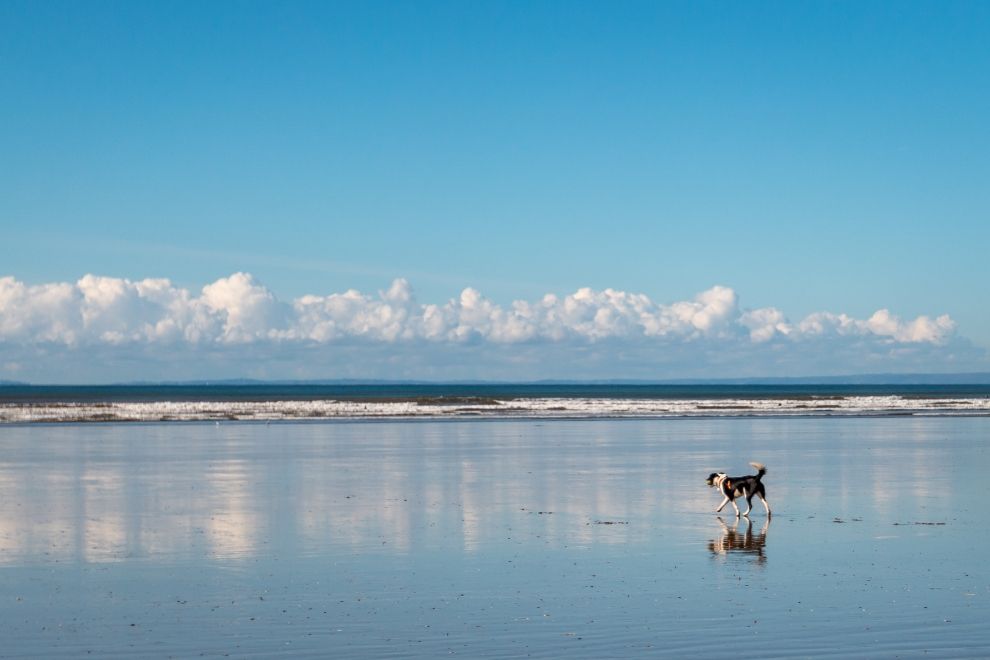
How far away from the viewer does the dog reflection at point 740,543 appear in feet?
56.1

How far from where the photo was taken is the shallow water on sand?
11.8m

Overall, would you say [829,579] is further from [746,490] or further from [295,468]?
[295,468]

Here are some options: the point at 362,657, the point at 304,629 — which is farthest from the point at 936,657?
the point at 304,629

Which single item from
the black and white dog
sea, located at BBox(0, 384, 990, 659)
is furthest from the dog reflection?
the black and white dog

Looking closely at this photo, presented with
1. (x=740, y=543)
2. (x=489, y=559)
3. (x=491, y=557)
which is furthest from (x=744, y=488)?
(x=489, y=559)

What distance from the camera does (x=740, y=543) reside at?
1811 centimetres

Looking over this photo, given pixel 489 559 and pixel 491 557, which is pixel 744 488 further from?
pixel 489 559

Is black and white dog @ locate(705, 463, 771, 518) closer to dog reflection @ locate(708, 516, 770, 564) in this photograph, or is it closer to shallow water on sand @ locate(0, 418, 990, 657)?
shallow water on sand @ locate(0, 418, 990, 657)

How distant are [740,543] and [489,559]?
14.4ft

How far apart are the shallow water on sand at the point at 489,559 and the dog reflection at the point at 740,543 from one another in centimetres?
10

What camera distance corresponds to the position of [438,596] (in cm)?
1379

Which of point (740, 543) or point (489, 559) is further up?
point (489, 559)

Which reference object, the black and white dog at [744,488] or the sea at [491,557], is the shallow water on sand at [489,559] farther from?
the black and white dog at [744,488]

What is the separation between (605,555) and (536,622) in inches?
177
